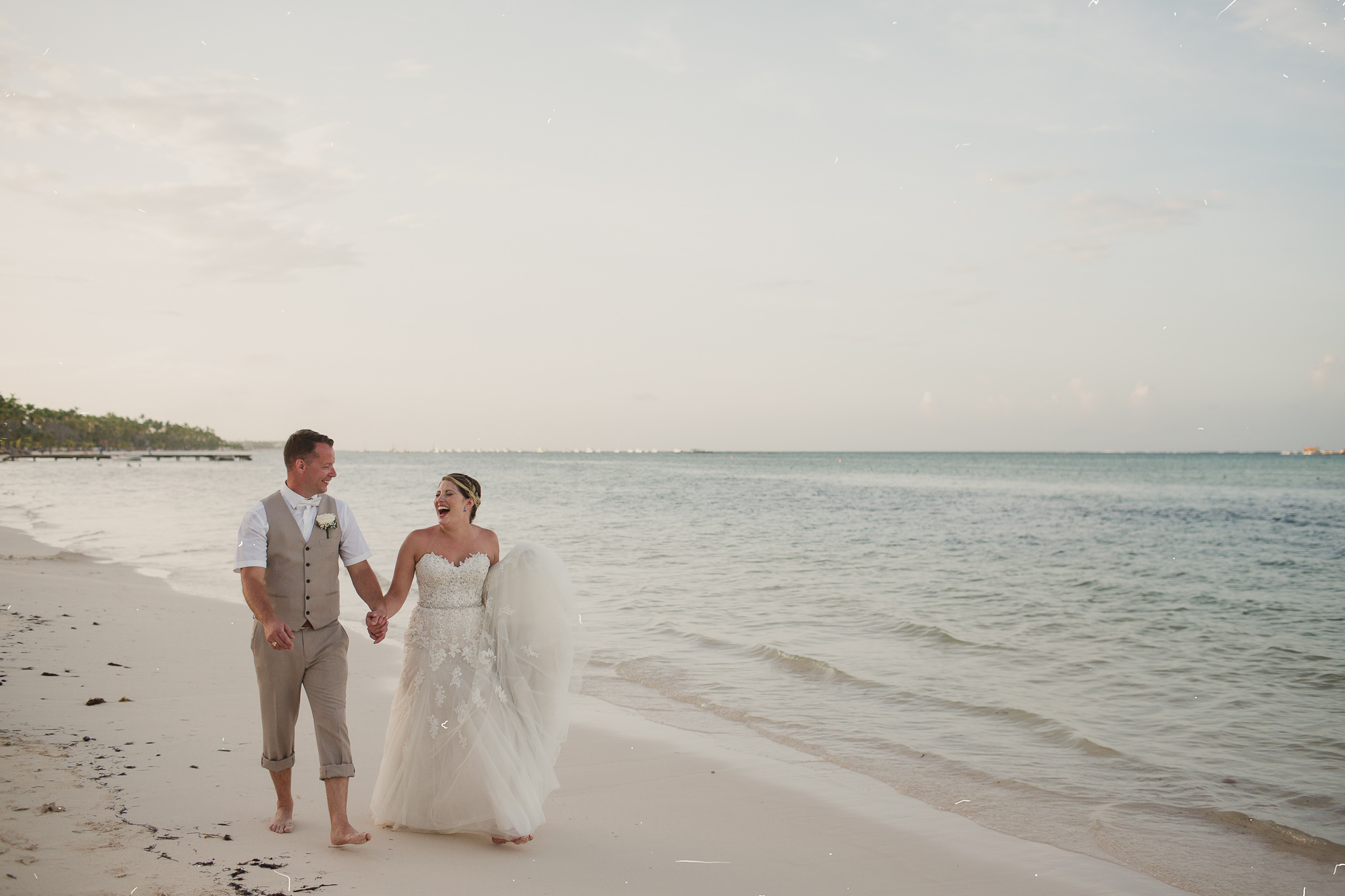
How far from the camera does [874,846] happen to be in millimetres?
5062

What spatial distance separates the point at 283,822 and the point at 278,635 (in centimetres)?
115

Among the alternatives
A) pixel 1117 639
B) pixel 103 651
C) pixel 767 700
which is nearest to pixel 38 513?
pixel 103 651

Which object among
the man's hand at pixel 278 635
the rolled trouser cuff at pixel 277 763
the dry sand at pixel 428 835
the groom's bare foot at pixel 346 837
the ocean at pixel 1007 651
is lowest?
the ocean at pixel 1007 651

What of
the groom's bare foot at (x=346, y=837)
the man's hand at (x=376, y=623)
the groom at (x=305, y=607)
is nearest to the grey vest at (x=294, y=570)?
the groom at (x=305, y=607)

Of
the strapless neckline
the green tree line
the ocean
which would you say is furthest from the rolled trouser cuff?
the green tree line

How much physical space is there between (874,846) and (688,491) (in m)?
52.6

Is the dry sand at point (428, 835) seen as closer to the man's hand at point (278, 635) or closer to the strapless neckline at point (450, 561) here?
the man's hand at point (278, 635)

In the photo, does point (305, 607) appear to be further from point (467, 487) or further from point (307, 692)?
point (467, 487)

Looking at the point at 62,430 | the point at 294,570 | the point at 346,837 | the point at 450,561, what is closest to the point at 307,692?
the point at 294,570

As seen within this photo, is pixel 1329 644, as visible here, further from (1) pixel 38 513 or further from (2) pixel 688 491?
(2) pixel 688 491

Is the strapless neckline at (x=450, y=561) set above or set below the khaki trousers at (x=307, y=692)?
above

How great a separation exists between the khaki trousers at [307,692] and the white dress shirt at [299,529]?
14.3 inches

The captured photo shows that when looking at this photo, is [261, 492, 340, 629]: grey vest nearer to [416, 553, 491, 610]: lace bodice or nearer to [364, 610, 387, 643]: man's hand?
[364, 610, 387, 643]: man's hand

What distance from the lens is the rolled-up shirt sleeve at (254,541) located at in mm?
4059
